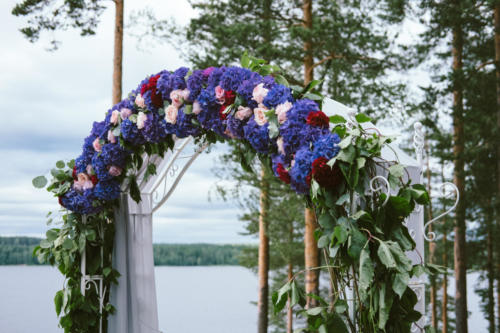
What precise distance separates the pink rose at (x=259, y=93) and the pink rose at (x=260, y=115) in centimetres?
4

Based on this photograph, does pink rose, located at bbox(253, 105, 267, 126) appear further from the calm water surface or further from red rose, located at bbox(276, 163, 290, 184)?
the calm water surface

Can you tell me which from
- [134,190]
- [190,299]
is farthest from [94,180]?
[190,299]

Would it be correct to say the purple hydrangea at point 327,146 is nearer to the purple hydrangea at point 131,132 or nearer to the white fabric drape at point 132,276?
the purple hydrangea at point 131,132

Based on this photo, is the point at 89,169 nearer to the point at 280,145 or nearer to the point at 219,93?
the point at 219,93

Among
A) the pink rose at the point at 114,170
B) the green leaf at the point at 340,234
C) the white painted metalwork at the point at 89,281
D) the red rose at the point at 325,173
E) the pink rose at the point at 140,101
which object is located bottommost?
the white painted metalwork at the point at 89,281

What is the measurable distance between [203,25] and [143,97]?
533cm

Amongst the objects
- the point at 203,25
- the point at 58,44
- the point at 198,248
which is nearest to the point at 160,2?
the point at 203,25

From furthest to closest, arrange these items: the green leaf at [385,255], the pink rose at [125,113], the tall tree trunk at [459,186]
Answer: the tall tree trunk at [459,186] → the pink rose at [125,113] → the green leaf at [385,255]

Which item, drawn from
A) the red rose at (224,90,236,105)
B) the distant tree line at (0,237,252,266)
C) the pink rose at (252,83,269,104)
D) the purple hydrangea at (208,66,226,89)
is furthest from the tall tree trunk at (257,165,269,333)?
the pink rose at (252,83,269,104)

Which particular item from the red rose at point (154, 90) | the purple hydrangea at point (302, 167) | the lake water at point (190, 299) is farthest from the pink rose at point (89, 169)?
the lake water at point (190, 299)

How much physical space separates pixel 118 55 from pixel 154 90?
424 cm

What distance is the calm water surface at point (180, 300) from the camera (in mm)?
7141

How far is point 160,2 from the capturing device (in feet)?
26.7

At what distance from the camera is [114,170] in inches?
143
